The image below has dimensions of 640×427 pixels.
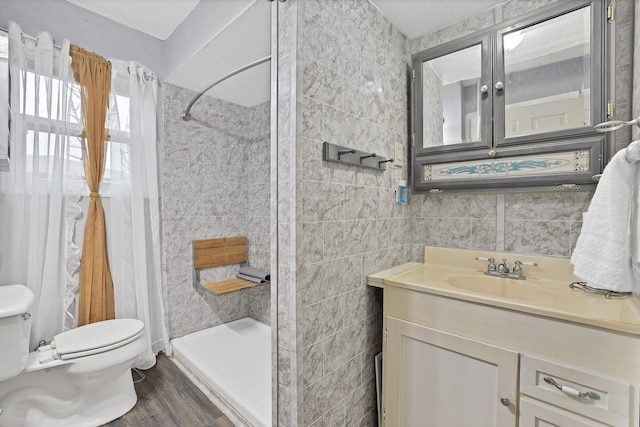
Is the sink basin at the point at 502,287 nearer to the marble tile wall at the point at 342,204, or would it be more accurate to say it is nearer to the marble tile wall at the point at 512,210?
the marble tile wall at the point at 512,210

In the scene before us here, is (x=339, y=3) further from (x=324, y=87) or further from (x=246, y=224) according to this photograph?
(x=246, y=224)

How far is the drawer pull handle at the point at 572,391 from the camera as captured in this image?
0.92 m

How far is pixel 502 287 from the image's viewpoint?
1.43 meters

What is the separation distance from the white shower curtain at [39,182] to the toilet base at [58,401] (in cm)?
26

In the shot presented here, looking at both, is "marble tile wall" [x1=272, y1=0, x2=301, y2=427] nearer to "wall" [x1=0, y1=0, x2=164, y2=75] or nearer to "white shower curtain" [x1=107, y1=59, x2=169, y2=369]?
"white shower curtain" [x1=107, y1=59, x2=169, y2=369]

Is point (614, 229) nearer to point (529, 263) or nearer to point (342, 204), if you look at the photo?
point (529, 263)

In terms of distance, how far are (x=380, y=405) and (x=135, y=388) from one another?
1548 millimetres

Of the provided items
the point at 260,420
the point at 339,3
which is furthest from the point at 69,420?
the point at 339,3

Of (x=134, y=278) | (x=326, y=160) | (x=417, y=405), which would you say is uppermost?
(x=326, y=160)

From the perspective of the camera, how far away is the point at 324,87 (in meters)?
1.26

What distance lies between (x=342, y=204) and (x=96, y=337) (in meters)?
1.60

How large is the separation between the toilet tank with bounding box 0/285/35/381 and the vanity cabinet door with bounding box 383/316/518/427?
174 cm

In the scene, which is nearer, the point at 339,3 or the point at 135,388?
the point at 339,3

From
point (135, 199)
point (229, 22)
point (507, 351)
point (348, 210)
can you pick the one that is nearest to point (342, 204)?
point (348, 210)
